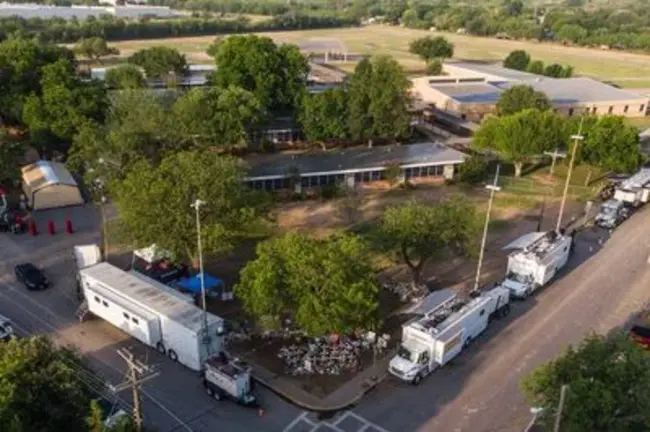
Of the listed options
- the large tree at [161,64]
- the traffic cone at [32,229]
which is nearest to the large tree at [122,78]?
the large tree at [161,64]

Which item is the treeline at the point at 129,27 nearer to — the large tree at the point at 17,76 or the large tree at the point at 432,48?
the large tree at the point at 17,76

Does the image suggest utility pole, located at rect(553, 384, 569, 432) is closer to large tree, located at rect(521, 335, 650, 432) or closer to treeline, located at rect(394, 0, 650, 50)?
large tree, located at rect(521, 335, 650, 432)

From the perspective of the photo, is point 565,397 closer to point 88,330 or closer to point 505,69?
point 88,330

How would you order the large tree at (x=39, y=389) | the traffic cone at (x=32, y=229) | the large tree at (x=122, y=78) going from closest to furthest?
the large tree at (x=39, y=389) → the traffic cone at (x=32, y=229) → the large tree at (x=122, y=78)

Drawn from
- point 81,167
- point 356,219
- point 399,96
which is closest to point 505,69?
point 399,96

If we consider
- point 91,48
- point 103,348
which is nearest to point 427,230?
point 103,348

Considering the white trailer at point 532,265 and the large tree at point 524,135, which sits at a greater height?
the large tree at point 524,135

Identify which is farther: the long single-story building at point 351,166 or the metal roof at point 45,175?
the long single-story building at point 351,166
